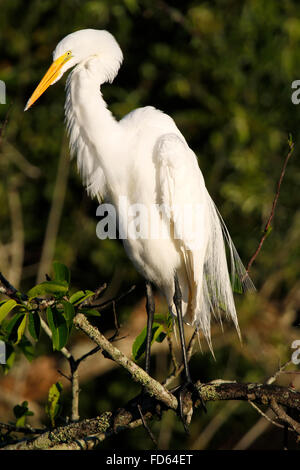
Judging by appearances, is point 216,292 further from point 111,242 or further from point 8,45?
point 8,45

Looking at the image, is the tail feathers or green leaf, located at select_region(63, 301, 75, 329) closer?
green leaf, located at select_region(63, 301, 75, 329)

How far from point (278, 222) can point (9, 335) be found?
258 cm

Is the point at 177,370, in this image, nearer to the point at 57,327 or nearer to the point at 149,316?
the point at 149,316

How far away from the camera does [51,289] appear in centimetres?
140

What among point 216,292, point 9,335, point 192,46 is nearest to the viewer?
point 9,335

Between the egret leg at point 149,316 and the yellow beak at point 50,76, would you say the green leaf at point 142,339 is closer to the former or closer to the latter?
the egret leg at point 149,316

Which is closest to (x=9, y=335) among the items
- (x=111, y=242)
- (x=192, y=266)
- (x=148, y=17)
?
(x=192, y=266)

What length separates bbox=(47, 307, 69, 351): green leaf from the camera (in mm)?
1434

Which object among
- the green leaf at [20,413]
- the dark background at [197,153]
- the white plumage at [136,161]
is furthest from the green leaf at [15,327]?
the dark background at [197,153]

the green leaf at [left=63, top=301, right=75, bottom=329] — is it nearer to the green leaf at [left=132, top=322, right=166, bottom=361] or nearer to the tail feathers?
the green leaf at [left=132, top=322, right=166, bottom=361]

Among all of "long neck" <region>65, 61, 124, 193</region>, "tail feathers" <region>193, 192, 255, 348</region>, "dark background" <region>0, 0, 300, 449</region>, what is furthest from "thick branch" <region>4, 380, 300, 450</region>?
"dark background" <region>0, 0, 300, 449</region>

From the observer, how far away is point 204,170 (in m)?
3.88

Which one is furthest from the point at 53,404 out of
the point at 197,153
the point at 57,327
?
the point at 197,153

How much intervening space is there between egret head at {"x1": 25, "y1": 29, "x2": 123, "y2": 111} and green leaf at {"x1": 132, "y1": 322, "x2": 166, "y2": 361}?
75 centimetres
